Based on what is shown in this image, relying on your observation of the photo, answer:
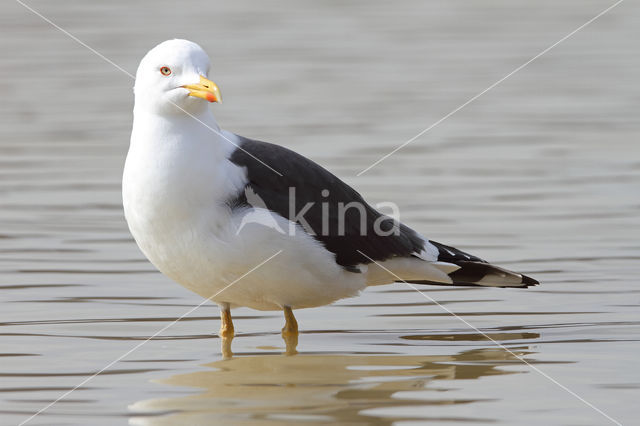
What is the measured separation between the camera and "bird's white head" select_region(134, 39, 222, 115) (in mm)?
6227

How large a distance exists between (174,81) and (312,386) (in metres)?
1.57

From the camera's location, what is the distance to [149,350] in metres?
6.49

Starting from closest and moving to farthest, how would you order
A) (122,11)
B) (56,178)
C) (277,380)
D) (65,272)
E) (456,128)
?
(277,380) < (65,272) < (56,178) < (456,128) < (122,11)

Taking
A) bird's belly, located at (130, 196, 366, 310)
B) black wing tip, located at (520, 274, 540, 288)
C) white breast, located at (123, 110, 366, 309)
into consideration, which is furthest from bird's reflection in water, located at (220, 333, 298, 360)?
black wing tip, located at (520, 274, 540, 288)

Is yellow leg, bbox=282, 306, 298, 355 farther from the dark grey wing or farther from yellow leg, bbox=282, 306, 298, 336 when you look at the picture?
the dark grey wing

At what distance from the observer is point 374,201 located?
9789 millimetres

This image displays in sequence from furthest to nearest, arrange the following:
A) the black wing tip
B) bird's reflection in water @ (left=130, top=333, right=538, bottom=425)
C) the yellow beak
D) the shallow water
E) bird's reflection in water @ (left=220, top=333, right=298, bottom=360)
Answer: the black wing tip, bird's reflection in water @ (left=220, top=333, right=298, bottom=360), the yellow beak, the shallow water, bird's reflection in water @ (left=130, top=333, right=538, bottom=425)

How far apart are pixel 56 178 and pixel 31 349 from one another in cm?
431

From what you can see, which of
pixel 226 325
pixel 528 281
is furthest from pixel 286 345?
pixel 528 281

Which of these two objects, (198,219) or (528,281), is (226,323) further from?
(528,281)

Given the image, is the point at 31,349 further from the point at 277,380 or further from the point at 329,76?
the point at 329,76

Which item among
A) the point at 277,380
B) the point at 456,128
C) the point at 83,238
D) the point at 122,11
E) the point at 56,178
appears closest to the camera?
the point at 277,380

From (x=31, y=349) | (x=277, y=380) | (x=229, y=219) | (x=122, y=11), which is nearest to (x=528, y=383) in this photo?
(x=277, y=380)

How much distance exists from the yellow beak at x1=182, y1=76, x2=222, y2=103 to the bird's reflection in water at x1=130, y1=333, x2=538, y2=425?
4.11ft
